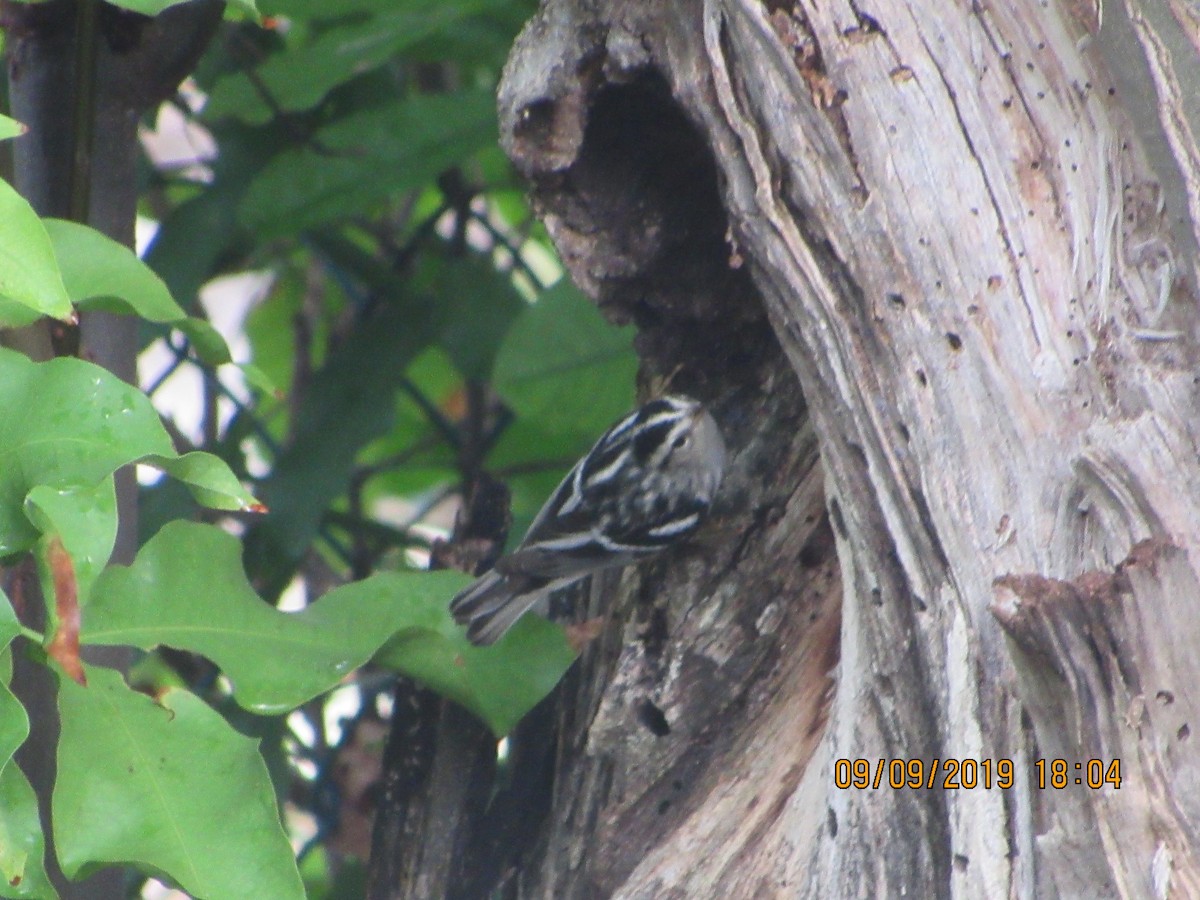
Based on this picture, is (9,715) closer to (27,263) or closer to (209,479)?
(209,479)

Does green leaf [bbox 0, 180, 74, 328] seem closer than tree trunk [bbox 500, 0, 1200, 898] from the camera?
Yes

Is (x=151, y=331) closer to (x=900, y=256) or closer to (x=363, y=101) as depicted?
(x=363, y=101)

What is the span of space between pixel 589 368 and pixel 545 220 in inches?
24.6

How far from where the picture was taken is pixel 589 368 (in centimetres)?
255

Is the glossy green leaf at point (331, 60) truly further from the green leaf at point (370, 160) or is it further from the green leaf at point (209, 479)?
the green leaf at point (209, 479)

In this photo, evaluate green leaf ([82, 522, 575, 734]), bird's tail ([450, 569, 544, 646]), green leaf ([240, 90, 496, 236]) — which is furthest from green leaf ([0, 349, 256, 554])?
green leaf ([240, 90, 496, 236])

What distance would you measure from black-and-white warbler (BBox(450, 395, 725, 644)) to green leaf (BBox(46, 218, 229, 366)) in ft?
Result: 2.02

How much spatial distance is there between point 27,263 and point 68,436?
22 centimetres

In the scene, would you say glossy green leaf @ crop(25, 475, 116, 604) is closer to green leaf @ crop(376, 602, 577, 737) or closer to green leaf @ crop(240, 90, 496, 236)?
green leaf @ crop(376, 602, 577, 737)

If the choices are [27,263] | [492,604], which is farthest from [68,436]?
[492,604]

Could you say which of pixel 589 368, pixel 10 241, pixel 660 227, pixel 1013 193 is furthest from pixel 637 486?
pixel 10 241

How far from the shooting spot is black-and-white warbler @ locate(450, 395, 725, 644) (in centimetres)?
210

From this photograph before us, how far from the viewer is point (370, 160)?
2.52 metres
